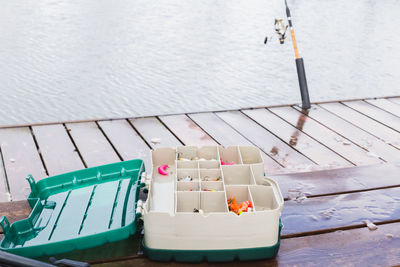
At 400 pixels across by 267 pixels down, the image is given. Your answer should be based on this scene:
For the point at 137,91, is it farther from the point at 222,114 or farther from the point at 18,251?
the point at 18,251

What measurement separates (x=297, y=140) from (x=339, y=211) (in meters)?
0.77

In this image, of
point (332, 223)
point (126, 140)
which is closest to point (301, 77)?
point (126, 140)

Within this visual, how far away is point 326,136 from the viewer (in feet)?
7.82

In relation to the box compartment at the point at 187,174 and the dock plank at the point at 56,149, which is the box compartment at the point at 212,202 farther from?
the dock plank at the point at 56,149

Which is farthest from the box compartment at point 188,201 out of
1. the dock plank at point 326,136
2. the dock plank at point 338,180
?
the dock plank at point 326,136

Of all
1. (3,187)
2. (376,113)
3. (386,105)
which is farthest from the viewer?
(386,105)

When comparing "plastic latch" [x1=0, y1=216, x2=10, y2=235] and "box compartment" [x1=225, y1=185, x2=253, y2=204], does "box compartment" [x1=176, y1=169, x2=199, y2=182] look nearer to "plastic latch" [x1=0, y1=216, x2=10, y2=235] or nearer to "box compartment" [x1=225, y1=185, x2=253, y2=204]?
"box compartment" [x1=225, y1=185, x2=253, y2=204]

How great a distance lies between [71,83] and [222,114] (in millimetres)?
1880

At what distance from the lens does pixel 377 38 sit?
557 centimetres

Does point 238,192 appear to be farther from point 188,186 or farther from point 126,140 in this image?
point 126,140

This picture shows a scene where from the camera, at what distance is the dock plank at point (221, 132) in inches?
82.4

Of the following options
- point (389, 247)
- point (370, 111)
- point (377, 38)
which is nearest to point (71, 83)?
point (370, 111)

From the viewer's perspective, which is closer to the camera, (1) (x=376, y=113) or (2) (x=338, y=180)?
(2) (x=338, y=180)

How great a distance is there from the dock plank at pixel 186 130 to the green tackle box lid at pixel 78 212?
2.08ft
